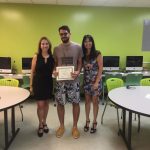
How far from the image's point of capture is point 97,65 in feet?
10.8

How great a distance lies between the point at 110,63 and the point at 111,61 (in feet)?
0.20

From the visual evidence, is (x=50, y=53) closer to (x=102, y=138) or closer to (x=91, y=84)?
(x=91, y=84)

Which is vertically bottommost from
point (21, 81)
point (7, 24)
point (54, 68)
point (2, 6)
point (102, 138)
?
point (102, 138)

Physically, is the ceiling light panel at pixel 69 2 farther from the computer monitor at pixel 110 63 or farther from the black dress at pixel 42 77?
the black dress at pixel 42 77

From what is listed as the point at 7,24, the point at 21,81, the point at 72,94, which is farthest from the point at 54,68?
the point at 7,24

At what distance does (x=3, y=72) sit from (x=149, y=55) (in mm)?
4059

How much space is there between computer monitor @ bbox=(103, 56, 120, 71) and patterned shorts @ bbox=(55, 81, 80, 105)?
9.02 ft

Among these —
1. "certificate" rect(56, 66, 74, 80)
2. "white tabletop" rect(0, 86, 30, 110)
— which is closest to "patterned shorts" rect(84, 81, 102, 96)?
"certificate" rect(56, 66, 74, 80)

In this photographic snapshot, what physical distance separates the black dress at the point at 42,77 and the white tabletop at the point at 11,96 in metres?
0.19

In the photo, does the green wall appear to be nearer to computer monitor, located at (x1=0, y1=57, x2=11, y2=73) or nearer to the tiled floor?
computer monitor, located at (x1=0, y1=57, x2=11, y2=73)

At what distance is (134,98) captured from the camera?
9.25 feet

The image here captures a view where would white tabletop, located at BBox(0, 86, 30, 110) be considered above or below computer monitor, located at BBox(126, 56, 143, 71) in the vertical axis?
below

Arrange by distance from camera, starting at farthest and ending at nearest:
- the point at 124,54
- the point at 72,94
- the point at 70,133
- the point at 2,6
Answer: the point at 124,54 < the point at 2,6 < the point at 70,133 < the point at 72,94

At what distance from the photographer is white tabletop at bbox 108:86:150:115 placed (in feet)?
7.85
